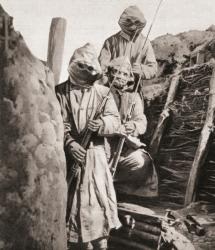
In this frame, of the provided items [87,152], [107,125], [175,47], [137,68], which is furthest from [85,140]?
[175,47]

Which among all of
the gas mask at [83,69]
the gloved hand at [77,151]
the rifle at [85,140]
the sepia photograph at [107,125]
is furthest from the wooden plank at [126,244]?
the gas mask at [83,69]

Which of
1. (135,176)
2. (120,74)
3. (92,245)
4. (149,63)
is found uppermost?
(149,63)

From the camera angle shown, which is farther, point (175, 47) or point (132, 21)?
point (175, 47)

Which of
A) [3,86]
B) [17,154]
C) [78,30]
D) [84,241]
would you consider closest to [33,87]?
[3,86]

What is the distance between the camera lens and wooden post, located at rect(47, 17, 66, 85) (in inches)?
178

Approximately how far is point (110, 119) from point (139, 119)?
31 centimetres

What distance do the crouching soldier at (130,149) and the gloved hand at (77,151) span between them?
0.96 feet

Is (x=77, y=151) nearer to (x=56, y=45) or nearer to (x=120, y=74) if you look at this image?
(x=120, y=74)

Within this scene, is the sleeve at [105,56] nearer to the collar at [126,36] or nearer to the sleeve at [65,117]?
the collar at [126,36]

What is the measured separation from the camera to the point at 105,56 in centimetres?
465

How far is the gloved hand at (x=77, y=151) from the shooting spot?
422 centimetres

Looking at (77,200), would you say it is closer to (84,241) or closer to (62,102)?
(84,241)

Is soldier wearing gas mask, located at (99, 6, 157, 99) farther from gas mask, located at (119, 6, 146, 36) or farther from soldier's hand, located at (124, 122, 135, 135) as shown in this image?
soldier's hand, located at (124, 122, 135, 135)

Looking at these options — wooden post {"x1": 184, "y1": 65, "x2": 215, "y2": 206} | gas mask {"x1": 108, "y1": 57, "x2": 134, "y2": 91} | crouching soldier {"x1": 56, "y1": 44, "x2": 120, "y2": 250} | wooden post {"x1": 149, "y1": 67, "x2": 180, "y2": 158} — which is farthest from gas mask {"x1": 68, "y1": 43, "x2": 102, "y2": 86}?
wooden post {"x1": 184, "y1": 65, "x2": 215, "y2": 206}
